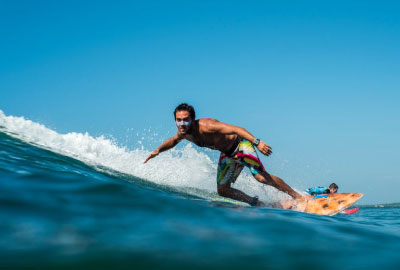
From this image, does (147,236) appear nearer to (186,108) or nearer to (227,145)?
(186,108)

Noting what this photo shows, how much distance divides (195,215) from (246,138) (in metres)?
3.25

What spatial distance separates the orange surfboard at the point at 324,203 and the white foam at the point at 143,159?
228 centimetres

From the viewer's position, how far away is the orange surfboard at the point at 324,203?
6.21m

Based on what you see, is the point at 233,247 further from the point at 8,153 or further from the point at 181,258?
the point at 8,153

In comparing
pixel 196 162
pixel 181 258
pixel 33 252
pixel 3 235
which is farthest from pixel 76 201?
pixel 196 162

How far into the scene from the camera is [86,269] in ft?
5.20

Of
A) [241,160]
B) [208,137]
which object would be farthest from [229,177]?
[208,137]

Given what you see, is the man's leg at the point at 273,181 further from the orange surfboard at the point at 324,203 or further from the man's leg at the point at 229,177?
the man's leg at the point at 229,177

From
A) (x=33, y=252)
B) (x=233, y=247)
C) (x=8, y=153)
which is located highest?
(x=8, y=153)

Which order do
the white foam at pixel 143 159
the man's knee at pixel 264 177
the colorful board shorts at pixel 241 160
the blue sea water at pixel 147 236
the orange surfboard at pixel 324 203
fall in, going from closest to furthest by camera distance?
1. the blue sea water at pixel 147 236
2. the orange surfboard at pixel 324 203
3. the colorful board shorts at pixel 241 160
4. the man's knee at pixel 264 177
5. the white foam at pixel 143 159

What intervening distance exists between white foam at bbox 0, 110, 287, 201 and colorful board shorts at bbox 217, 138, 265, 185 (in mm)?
2631

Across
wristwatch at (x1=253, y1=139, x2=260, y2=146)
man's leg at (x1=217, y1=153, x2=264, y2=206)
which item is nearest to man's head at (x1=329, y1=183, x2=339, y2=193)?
man's leg at (x1=217, y1=153, x2=264, y2=206)

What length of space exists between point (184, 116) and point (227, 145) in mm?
1080

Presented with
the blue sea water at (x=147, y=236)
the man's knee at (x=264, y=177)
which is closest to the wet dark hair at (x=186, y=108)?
the man's knee at (x=264, y=177)
